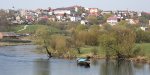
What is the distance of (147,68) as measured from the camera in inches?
2539

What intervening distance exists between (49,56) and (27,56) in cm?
353

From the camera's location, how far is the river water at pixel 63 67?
5763 centimetres

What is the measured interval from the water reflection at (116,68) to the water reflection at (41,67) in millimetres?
6872

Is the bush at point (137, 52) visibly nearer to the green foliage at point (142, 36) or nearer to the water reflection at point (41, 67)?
the water reflection at point (41, 67)

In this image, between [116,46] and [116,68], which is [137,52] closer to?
[116,46]

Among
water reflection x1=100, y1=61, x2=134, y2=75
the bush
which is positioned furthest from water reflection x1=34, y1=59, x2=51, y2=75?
the bush

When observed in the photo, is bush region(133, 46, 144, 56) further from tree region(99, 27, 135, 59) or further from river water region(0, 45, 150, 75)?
river water region(0, 45, 150, 75)

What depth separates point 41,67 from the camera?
62031mm

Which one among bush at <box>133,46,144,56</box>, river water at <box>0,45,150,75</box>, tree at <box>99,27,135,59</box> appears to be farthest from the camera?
bush at <box>133,46,144,56</box>

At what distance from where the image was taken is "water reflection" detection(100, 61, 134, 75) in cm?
5903

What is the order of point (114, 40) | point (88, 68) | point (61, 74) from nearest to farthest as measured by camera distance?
1. point (61, 74)
2. point (88, 68)
3. point (114, 40)

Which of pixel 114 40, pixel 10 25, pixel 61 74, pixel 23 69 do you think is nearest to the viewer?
pixel 61 74

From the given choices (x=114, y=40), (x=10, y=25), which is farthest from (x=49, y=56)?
(x=10, y=25)

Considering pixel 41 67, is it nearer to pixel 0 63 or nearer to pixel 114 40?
pixel 0 63
